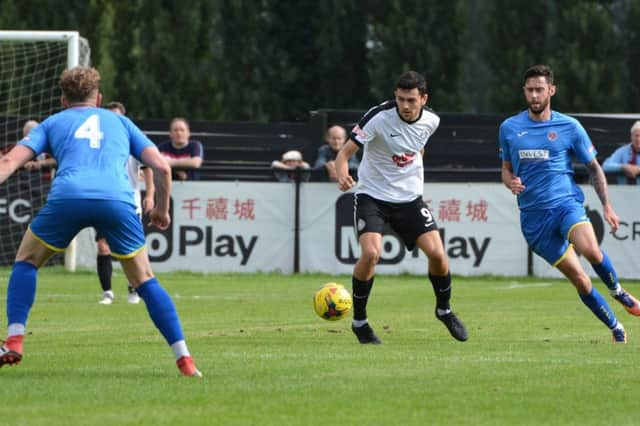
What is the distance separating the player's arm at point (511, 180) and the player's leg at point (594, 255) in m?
0.53

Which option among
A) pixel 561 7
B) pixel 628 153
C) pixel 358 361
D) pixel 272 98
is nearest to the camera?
pixel 358 361

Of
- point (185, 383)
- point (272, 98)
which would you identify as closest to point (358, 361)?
point (185, 383)

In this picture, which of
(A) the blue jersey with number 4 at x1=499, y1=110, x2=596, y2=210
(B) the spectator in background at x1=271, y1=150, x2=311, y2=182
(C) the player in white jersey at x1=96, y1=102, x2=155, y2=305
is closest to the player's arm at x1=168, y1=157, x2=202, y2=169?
(B) the spectator in background at x1=271, y1=150, x2=311, y2=182

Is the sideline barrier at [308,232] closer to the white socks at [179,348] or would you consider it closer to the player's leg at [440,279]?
the player's leg at [440,279]

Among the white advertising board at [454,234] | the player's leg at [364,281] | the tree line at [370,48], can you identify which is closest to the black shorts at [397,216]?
the player's leg at [364,281]

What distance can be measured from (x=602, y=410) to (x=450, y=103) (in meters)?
26.8

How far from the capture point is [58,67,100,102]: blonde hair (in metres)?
9.98

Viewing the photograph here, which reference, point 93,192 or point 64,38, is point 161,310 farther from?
point 64,38

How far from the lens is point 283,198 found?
22.5 meters

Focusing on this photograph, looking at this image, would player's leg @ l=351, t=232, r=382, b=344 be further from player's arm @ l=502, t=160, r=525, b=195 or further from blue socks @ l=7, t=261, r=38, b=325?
blue socks @ l=7, t=261, r=38, b=325

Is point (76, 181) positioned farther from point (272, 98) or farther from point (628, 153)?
point (272, 98)

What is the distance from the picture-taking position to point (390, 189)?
41.7ft

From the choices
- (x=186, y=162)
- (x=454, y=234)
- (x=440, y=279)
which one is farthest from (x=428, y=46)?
(x=440, y=279)

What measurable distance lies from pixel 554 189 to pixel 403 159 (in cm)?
127
